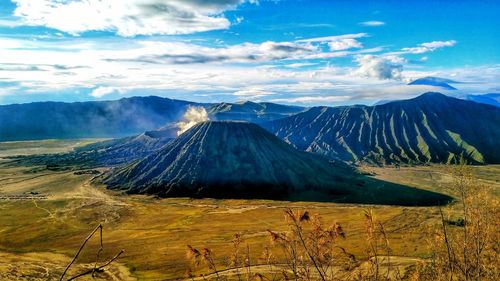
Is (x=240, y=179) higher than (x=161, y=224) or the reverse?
higher

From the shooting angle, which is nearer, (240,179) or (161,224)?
(161,224)

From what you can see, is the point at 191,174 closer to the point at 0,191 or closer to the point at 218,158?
the point at 218,158

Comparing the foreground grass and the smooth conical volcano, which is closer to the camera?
the foreground grass

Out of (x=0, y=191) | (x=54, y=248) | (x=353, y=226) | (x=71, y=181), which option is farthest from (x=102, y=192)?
(x=353, y=226)

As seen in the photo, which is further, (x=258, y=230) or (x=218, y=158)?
(x=218, y=158)

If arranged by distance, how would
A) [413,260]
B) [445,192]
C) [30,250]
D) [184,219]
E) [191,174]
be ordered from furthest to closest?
1. [191,174]
2. [445,192]
3. [184,219]
4. [30,250]
5. [413,260]

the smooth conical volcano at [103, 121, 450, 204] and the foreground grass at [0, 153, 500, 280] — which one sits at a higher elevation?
the smooth conical volcano at [103, 121, 450, 204]

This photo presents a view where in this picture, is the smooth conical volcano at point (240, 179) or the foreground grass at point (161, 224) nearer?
the foreground grass at point (161, 224)

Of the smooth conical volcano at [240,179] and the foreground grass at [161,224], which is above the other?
the smooth conical volcano at [240,179]
